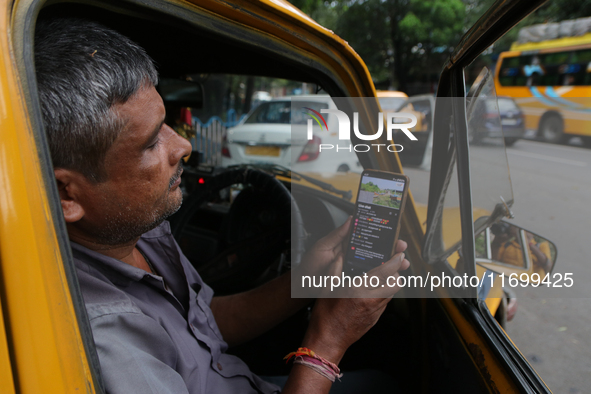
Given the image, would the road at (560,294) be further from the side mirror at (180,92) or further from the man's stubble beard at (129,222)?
the side mirror at (180,92)

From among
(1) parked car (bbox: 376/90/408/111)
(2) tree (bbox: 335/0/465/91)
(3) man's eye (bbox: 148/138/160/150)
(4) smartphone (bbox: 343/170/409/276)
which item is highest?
(2) tree (bbox: 335/0/465/91)

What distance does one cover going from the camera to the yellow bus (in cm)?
1164

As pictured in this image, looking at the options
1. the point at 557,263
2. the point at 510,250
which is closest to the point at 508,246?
the point at 510,250

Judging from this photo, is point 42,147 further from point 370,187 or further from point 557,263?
point 557,263

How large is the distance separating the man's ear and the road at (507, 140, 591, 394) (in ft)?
9.14

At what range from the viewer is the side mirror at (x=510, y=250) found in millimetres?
1466

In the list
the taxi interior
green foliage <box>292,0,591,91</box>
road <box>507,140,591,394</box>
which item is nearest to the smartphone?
the taxi interior

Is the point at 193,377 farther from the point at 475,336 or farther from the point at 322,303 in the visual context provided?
A: the point at 475,336

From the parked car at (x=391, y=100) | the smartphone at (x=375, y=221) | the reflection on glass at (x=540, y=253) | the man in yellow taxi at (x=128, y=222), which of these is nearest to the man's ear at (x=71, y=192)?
the man in yellow taxi at (x=128, y=222)

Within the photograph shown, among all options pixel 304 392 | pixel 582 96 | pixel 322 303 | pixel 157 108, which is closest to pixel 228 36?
pixel 157 108

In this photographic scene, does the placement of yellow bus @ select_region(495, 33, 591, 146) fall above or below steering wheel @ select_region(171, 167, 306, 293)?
above

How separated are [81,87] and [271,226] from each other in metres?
1.33

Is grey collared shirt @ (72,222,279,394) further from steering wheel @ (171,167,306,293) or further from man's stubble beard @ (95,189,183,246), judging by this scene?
steering wheel @ (171,167,306,293)

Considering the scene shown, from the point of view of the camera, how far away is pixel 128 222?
103 cm
